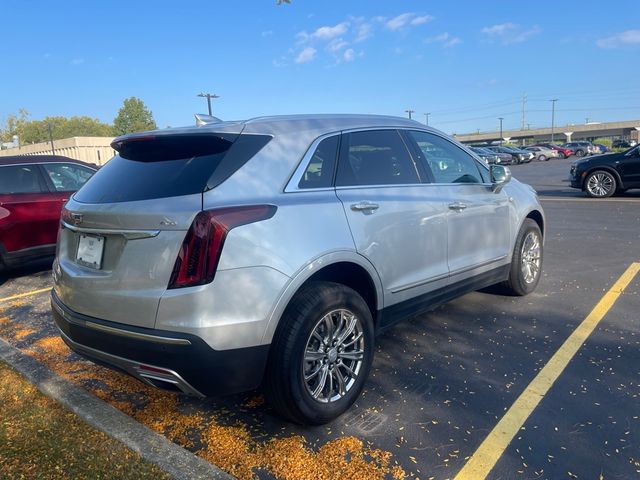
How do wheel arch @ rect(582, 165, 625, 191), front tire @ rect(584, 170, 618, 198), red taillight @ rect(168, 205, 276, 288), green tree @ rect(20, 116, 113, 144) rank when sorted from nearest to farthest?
red taillight @ rect(168, 205, 276, 288) < wheel arch @ rect(582, 165, 625, 191) < front tire @ rect(584, 170, 618, 198) < green tree @ rect(20, 116, 113, 144)

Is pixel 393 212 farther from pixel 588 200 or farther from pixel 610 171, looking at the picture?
pixel 610 171

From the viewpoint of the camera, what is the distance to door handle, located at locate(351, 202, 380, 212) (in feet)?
9.90

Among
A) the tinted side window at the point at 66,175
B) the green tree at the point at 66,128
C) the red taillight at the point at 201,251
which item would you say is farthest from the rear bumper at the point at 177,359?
the green tree at the point at 66,128

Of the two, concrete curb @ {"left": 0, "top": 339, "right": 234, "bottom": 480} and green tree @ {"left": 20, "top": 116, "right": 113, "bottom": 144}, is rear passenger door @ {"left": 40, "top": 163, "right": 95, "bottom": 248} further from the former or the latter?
green tree @ {"left": 20, "top": 116, "right": 113, "bottom": 144}

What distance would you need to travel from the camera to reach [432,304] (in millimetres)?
3750

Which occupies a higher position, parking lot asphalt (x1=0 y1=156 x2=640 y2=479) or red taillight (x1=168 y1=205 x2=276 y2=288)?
red taillight (x1=168 y1=205 x2=276 y2=288)

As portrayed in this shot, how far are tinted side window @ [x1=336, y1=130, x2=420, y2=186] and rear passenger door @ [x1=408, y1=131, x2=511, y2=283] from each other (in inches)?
9.1

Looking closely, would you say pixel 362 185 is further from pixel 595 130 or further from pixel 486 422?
pixel 595 130

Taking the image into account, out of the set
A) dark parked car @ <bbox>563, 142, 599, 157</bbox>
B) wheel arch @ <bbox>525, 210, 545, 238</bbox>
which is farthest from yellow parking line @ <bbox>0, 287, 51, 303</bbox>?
dark parked car @ <bbox>563, 142, 599, 157</bbox>

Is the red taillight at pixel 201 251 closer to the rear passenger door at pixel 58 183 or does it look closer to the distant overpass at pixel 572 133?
the rear passenger door at pixel 58 183

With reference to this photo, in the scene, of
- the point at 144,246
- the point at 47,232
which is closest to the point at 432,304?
the point at 144,246

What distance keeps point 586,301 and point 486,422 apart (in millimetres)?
Answer: 2642

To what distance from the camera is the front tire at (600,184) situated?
43.3 ft

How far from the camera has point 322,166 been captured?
9.87ft
